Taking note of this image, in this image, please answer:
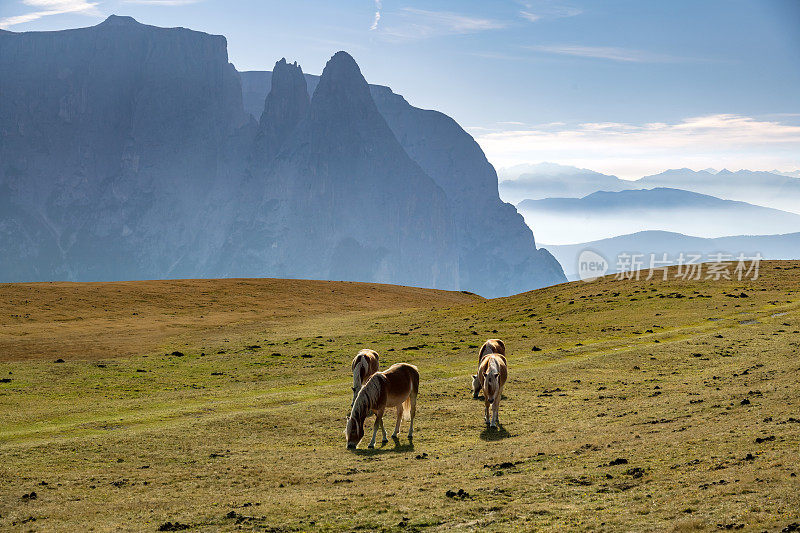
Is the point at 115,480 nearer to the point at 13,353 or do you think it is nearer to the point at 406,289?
the point at 13,353

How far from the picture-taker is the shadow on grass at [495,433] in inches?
918

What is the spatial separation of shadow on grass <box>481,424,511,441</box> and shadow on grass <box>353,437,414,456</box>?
2563mm

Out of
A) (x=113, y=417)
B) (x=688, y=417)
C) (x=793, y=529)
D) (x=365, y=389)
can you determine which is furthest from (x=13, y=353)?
(x=793, y=529)

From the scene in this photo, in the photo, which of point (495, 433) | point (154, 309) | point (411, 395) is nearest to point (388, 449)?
point (411, 395)

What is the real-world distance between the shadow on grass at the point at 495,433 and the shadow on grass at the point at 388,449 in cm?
256

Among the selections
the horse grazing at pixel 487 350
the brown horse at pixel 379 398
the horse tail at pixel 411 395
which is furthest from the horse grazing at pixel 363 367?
the horse grazing at pixel 487 350

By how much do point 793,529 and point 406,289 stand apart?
309ft

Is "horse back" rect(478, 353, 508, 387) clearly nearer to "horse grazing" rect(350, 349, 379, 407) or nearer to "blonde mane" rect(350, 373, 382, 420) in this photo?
"horse grazing" rect(350, 349, 379, 407)

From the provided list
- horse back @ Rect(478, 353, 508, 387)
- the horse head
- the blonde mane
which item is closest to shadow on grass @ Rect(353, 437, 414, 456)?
the horse head

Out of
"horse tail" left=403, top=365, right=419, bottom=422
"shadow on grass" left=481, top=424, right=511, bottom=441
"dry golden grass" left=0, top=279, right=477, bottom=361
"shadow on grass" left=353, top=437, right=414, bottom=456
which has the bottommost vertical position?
"shadow on grass" left=353, top=437, right=414, bottom=456

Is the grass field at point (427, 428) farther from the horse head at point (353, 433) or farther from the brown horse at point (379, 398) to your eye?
the brown horse at point (379, 398)

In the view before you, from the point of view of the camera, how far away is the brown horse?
22703mm

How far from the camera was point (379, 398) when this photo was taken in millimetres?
22797

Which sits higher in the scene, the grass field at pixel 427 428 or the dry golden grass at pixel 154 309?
the dry golden grass at pixel 154 309
